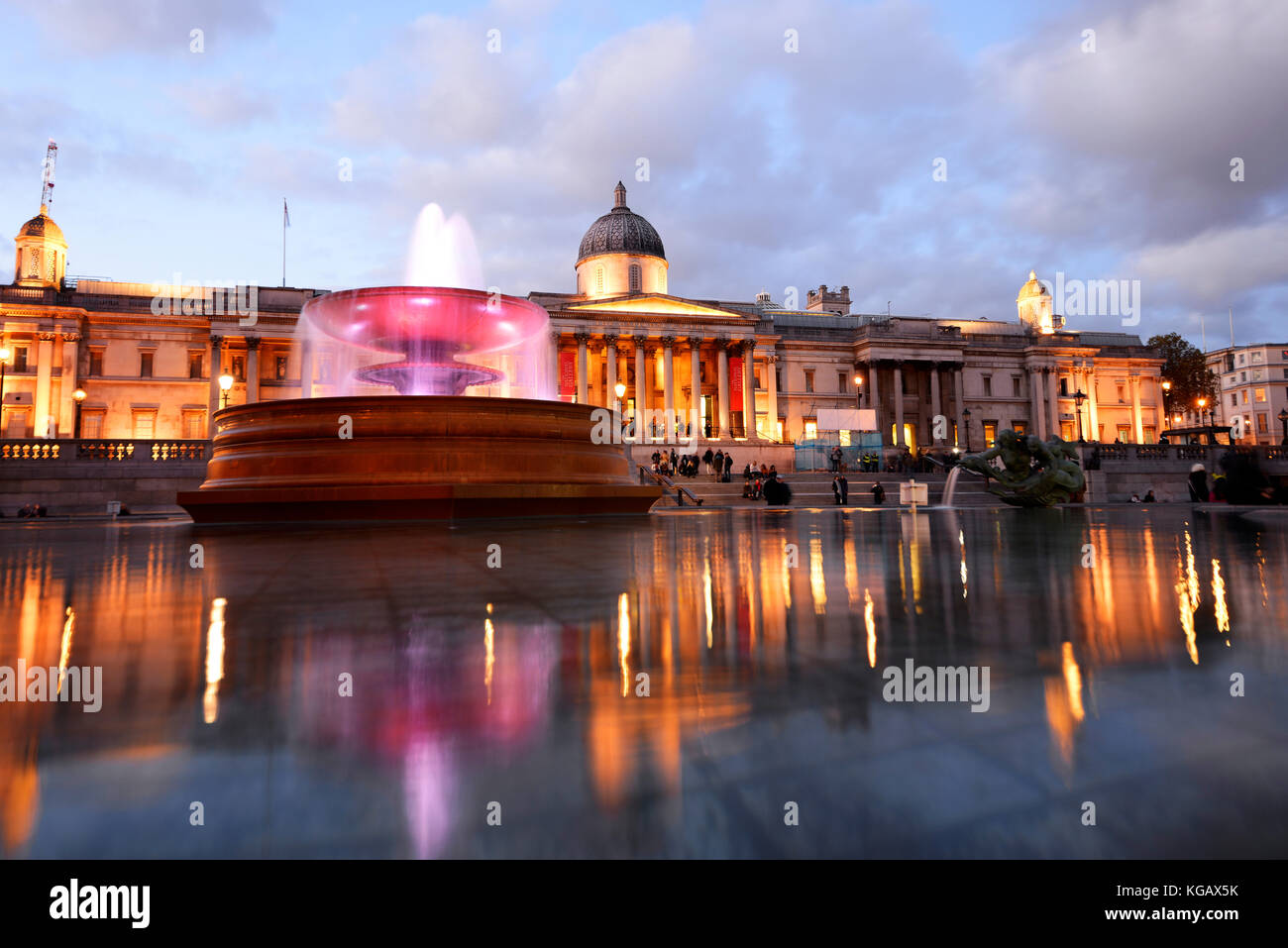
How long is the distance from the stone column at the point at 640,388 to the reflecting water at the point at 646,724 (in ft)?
130

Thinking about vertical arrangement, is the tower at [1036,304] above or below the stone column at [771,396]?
above

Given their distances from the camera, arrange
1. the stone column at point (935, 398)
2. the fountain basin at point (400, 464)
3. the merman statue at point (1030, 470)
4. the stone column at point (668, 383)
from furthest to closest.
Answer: the stone column at point (935, 398)
the stone column at point (668, 383)
the merman statue at point (1030, 470)
the fountain basin at point (400, 464)

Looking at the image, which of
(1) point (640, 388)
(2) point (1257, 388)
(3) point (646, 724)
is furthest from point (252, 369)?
(2) point (1257, 388)

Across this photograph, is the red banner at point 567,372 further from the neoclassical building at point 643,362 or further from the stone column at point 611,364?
the stone column at point 611,364

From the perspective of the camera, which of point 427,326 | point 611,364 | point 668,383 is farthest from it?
point 668,383

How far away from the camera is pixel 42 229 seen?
140 ft

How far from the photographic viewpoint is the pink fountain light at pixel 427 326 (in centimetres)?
1171

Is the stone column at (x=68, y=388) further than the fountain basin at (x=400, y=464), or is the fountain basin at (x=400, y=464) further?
the stone column at (x=68, y=388)

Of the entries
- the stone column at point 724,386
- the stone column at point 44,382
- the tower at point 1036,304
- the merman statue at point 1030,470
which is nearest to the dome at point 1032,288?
the tower at point 1036,304

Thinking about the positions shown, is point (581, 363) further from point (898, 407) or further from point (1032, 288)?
point (1032, 288)

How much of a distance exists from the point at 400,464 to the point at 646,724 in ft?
28.6

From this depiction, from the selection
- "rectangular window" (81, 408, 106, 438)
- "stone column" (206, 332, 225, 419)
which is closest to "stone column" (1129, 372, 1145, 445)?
"stone column" (206, 332, 225, 419)

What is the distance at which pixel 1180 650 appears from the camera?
196 cm

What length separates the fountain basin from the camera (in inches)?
354
